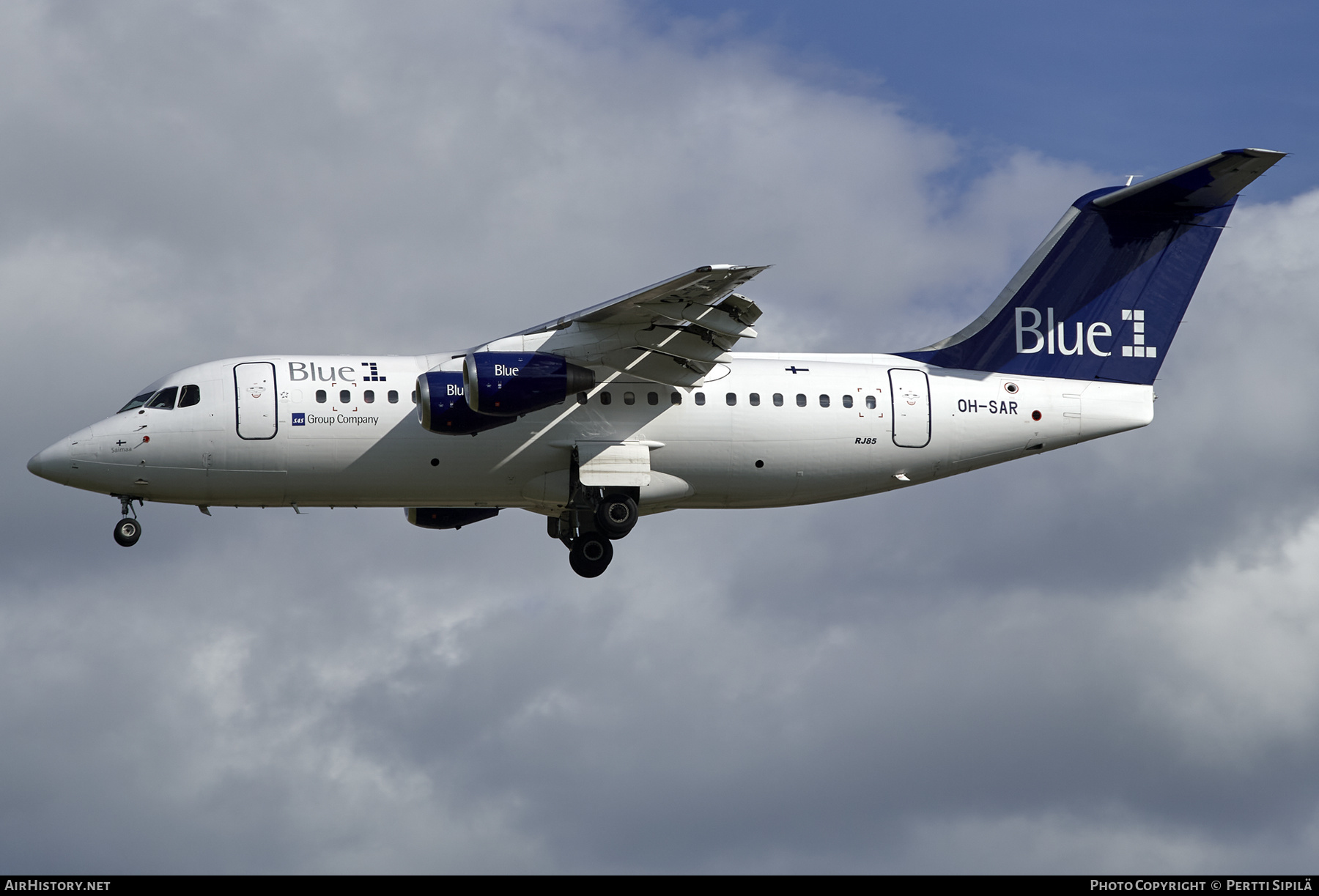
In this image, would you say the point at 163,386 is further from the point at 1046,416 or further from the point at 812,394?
the point at 1046,416

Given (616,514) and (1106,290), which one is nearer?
(616,514)

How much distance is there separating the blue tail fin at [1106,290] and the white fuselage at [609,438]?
0.42 metres

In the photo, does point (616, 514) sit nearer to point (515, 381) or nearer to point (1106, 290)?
point (515, 381)

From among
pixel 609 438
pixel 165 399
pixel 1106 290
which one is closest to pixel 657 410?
pixel 609 438

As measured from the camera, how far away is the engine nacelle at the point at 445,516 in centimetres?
2812

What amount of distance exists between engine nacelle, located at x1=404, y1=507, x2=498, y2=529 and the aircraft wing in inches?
146

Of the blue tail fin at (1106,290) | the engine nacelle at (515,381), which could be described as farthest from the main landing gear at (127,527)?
the blue tail fin at (1106,290)

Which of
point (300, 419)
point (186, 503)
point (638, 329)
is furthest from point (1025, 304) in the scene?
point (186, 503)

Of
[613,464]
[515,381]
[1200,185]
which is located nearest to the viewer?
[515,381]

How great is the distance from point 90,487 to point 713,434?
8982mm

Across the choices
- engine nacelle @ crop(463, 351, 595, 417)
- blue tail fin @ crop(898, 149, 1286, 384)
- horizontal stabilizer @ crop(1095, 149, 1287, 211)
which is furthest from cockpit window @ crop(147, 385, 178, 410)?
horizontal stabilizer @ crop(1095, 149, 1287, 211)

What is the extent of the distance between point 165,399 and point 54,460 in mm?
1752

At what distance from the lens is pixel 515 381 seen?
80.5 feet

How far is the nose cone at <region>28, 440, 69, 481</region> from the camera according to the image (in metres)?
25.2
